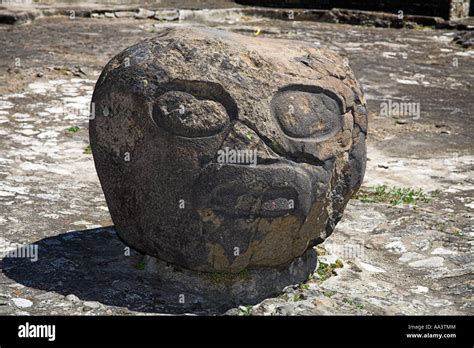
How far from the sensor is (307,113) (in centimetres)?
515

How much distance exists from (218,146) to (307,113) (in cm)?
59

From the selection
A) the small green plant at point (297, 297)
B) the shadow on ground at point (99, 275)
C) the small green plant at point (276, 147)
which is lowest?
the small green plant at point (297, 297)

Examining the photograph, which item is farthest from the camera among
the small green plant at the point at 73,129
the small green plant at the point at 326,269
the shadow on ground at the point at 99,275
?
the small green plant at the point at 73,129

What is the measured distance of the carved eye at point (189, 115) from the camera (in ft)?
16.3

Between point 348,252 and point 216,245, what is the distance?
151 centimetres

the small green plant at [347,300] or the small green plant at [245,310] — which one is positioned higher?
the small green plant at [245,310]

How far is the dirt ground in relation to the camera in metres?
5.35

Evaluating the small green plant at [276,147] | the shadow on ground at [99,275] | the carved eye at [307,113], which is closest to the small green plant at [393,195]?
the carved eye at [307,113]

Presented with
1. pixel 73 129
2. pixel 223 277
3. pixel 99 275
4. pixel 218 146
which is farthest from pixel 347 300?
pixel 73 129

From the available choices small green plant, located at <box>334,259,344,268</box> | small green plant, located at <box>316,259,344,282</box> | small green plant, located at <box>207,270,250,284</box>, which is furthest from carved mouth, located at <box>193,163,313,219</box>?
small green plant, located at <box>334,259,344,268</box>

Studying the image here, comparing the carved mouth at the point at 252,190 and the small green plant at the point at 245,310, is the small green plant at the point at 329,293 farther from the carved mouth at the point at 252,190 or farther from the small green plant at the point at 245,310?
the carved mouth at the point at 252,190

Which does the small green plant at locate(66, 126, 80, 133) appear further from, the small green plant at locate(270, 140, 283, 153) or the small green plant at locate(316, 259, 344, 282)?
the small green plant at locate(270, 140, 283, 153)

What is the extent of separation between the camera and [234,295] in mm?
5348

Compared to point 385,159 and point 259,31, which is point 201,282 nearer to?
point 385,159
